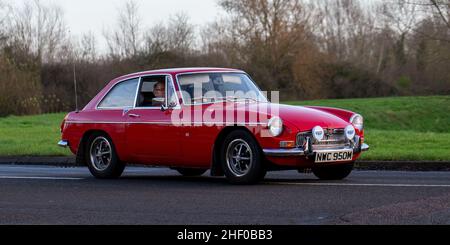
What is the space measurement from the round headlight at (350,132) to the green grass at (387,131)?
4.82 metres

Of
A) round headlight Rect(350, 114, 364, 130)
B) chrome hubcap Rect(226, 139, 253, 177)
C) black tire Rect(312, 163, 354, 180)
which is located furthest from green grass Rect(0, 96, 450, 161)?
chrome hubcap Rect(226, 139, 253, 177)

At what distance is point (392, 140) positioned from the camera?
2053cm

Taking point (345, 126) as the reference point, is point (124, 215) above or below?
below

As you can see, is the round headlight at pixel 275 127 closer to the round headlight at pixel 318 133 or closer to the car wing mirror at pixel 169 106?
the round headlight at pixel 318 133

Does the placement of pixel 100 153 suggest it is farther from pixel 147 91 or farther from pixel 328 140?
pixel 328 140

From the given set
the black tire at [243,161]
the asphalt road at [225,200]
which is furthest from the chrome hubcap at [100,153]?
the black tire at [243,161]

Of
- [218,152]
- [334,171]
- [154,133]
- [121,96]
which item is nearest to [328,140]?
[334,171]

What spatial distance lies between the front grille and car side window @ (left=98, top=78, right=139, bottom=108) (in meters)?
3.05

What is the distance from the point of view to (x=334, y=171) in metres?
11.2

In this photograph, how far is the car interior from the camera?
11914mm

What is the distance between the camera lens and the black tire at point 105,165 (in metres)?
12.1

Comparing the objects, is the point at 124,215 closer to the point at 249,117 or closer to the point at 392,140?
the point at 249,117
